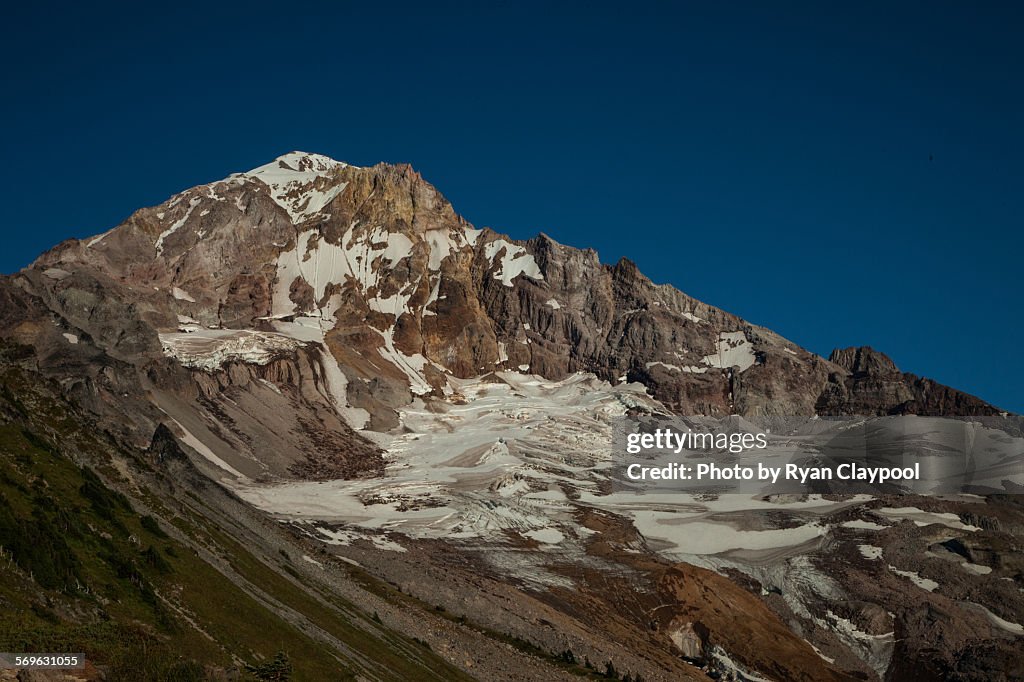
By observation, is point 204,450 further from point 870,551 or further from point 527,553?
point 870,551

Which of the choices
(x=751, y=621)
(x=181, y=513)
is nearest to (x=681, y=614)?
(x=751, y=621)

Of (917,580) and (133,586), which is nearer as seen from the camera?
(133,586)

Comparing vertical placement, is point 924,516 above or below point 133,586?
above

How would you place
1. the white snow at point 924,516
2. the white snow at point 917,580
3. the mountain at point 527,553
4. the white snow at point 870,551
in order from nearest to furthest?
the mountain at point 527,553, the white snow at point 917,580, the white snow at point 870,551, the white snow at point 924,516

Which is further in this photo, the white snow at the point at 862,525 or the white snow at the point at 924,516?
the white snow at the point at 924,516

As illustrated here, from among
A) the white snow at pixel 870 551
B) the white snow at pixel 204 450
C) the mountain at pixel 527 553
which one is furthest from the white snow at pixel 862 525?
the white snow at pixel 204 450

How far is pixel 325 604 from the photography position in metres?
61.0

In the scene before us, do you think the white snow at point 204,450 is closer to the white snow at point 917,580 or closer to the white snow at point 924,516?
the white snow at point 917,580

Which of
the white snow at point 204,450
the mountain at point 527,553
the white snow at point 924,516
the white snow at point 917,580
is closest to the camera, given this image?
the mountain at point 527,553

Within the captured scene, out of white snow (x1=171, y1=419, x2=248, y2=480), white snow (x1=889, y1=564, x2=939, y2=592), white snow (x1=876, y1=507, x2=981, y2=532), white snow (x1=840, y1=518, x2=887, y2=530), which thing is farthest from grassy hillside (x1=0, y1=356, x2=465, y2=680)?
white snow (x1=876, y1=507, x2=981, y2=532)

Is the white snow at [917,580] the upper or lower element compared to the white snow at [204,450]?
lower

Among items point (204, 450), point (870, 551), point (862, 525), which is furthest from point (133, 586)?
point (862, 525)

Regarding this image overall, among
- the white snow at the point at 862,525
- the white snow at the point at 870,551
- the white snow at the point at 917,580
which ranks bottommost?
the white snow at the point at 917,580

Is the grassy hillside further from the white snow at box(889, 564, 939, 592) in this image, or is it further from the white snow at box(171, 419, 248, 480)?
the white snow at box(171, 419, 248, 480)
